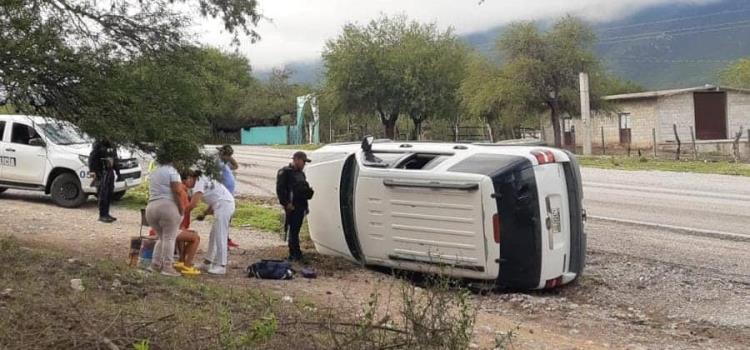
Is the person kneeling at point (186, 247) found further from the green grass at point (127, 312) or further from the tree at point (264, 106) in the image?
the tree at point (264, 106)

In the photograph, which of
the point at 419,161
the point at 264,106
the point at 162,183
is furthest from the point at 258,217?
the point at 264,106

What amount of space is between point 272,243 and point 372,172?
3.52 metres

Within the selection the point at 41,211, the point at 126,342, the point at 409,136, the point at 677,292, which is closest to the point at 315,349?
the point at 126,342

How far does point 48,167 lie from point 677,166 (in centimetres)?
2013

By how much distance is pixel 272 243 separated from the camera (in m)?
11.3

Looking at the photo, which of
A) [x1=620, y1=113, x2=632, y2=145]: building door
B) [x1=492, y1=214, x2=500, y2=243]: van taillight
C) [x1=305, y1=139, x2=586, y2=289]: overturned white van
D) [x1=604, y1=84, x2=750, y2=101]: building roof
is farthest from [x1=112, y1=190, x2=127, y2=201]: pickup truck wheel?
[x1=620, y1=113, x2=632, y2=145]: building door

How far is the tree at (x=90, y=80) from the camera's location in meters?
6.11

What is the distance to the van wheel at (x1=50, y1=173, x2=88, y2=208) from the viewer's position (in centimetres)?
1515

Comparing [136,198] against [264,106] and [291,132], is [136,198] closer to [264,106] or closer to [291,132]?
[291,132]

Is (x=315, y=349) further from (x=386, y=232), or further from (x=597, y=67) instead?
(x=597, y=67)

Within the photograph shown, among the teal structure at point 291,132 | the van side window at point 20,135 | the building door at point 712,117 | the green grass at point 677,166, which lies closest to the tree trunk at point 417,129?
the teal structure at point 291,132

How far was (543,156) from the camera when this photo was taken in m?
7.61

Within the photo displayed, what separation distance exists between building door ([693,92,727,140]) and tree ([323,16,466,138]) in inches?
558

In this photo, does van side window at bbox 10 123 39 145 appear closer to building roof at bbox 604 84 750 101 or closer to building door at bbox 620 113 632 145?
building roof at bbox 604 84 750 101
